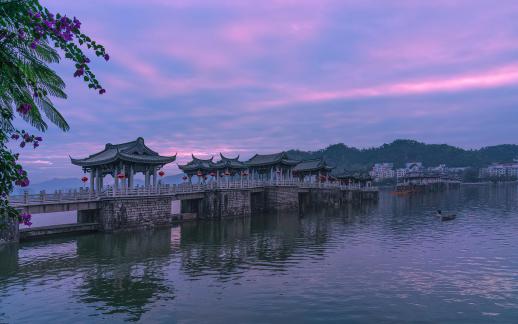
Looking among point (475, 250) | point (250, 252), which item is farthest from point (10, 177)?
point (475, 250)

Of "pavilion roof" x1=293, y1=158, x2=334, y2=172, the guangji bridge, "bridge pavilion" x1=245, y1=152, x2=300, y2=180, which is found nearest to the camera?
the guangji bridge

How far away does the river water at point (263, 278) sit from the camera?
15.1 meters

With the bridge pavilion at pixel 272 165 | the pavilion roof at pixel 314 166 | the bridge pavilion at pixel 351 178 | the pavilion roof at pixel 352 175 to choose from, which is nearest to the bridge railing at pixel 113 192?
the bridge pavilion at pixel 272 165

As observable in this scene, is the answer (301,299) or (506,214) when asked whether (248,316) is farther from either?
(506,214)

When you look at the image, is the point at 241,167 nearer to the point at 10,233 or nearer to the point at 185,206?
the point at 185,206

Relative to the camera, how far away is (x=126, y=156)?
119ft

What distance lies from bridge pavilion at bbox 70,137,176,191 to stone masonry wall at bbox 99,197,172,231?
1681 millimetres


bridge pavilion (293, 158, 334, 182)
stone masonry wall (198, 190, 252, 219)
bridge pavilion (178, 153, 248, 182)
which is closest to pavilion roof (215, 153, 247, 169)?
bridge pavilion (178, 153, 248, 182)

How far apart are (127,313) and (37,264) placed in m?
11.2

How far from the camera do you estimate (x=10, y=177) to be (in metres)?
7.33

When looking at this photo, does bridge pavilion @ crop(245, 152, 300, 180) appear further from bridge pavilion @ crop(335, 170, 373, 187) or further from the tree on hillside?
the tree on hillside

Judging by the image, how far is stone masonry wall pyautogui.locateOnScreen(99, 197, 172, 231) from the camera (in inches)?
1366

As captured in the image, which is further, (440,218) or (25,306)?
(440,218)

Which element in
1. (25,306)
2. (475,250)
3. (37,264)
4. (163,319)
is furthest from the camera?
(475,250)
